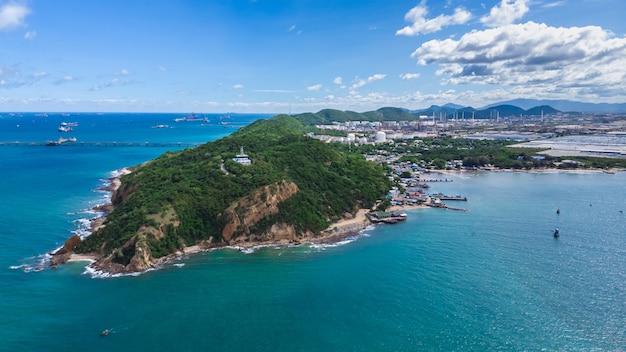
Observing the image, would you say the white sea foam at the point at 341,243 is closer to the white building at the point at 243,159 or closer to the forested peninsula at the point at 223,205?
the forested peninsula at the point at 223,205

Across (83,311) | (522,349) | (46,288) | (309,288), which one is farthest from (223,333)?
(522,349)

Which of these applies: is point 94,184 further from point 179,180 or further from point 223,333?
point 223,333

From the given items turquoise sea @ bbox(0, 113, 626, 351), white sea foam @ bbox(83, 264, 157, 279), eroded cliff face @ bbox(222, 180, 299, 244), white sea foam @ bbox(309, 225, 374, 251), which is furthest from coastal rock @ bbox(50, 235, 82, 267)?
white sea foam @ bbox(309, 225, 374, 251)

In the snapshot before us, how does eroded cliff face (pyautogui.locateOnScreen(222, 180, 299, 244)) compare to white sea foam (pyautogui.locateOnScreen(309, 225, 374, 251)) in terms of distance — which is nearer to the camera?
white sea foam (pyautogui.locateOnScreen(309, 225, 374, 251))

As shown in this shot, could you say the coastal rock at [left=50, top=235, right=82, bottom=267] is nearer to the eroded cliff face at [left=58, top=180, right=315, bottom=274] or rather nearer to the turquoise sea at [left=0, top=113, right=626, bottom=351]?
the eroded cliff face at [left=58, top=180, right=315, bottom=274]

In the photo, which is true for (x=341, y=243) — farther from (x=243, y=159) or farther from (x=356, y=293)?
(x=243, y=159)

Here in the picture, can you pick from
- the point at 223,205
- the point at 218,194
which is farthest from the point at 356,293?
the point at 218,194

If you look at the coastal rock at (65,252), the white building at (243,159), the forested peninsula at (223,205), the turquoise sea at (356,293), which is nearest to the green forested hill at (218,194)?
the forested peninsula at (223,205)
